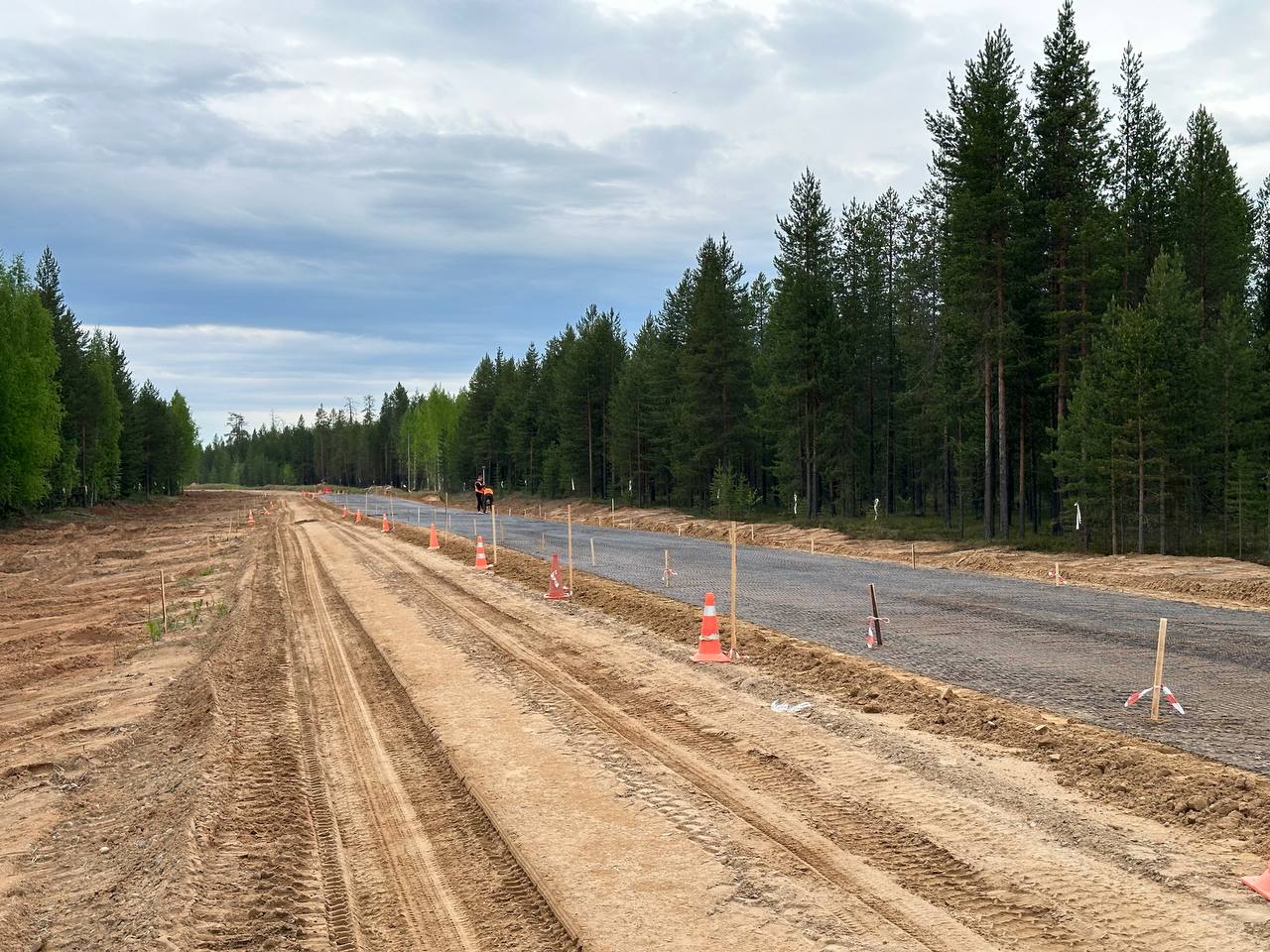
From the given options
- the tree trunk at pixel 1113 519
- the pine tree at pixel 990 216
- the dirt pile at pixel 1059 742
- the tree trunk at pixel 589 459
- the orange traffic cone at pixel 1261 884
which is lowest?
the dirt pile at pixel 1059 742

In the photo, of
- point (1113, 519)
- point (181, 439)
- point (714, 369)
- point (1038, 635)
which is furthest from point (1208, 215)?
point (181, 439)

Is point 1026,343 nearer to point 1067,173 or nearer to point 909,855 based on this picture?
point 1067,173

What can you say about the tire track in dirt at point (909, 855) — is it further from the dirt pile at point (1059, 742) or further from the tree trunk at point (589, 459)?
the tree trunk at point (589, 459)

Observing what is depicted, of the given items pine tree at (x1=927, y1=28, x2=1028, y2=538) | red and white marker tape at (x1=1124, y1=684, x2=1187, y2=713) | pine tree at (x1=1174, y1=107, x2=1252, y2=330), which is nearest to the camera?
red and white marker tape at (x1=1124, y1=684, x2=1187, y2=713)

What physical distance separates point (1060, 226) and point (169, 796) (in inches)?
1336

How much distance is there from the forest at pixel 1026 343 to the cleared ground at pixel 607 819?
2239cm

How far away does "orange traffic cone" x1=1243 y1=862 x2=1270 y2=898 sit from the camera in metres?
5.56

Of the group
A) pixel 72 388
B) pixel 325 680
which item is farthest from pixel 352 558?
pixel 72 388

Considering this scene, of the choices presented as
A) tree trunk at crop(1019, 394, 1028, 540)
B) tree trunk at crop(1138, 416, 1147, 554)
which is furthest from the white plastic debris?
tree trunk at crop(1019, 394, 1028, 540)

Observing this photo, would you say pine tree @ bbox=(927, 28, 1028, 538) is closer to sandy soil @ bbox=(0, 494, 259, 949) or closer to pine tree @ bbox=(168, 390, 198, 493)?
sandy soil @ bbox=(0, 494, 259, 949)

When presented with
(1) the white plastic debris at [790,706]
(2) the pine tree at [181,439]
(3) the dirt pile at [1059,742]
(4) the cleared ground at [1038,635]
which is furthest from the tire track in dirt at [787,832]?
(2) the pine tree at [181,439]

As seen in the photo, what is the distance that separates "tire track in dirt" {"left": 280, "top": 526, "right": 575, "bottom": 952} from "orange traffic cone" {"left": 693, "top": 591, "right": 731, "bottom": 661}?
448cm

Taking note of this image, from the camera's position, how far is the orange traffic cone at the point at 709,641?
1354 cm

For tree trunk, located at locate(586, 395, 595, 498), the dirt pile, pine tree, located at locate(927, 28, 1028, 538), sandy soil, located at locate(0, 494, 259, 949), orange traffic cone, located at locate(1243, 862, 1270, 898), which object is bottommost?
sandy soil, located at locate(0, 494, 259, 949)
